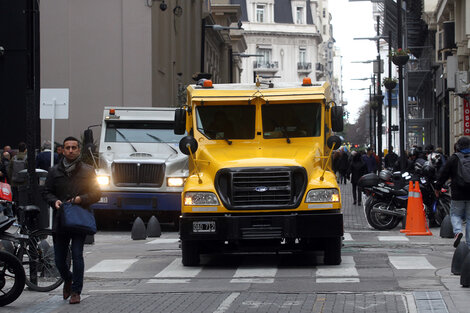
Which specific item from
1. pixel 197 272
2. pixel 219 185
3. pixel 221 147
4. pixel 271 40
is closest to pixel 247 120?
pixel 221 147

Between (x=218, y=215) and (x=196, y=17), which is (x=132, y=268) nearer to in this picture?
(x=218, y=215)

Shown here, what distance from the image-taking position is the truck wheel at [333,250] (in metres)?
14.4

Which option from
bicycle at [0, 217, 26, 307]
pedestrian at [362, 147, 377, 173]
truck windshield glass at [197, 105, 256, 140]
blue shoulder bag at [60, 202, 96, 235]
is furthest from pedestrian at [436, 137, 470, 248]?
pedestrian at [362, 147, 377, 173]

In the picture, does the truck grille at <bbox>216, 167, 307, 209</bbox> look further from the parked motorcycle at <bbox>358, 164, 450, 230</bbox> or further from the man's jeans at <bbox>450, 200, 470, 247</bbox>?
the parked motorcycle at <bbox>358, 164, 450, 230</bbox>

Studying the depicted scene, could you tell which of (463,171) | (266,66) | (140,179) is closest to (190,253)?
(463,171)

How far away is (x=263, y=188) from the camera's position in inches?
553

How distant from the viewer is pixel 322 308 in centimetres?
1021

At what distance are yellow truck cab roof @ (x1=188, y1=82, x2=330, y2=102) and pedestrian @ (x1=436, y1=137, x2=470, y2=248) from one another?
7.20 feet

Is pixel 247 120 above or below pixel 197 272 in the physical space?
above

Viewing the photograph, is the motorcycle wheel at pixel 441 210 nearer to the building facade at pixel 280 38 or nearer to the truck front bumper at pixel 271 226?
the truck front bumper at pixel 271 226

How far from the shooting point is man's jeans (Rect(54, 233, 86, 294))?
36.2 feet

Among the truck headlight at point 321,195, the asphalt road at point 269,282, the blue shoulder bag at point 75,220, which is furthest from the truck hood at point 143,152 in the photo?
the blue shoulder bag at point 75,220

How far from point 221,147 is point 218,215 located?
1.47m

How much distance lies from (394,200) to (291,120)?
670 cm
